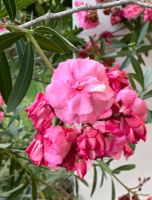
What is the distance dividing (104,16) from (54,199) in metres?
0.68

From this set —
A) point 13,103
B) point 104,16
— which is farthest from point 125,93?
point 104,16

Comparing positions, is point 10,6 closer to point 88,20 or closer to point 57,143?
point 57,143

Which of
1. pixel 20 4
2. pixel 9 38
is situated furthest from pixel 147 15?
pixel 9 38

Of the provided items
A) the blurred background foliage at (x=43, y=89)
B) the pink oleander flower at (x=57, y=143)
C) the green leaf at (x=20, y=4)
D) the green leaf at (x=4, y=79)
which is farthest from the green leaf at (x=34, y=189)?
the pink oleander flower at (x=57, y=143)

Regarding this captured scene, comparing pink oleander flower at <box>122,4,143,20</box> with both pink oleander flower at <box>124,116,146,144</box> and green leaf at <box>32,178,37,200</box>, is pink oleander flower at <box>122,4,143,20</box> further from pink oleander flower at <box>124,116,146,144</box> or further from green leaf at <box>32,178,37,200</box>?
pink oleander flower at <box>124,116,146,144</box>

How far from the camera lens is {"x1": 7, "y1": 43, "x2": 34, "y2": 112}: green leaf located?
2.34ft

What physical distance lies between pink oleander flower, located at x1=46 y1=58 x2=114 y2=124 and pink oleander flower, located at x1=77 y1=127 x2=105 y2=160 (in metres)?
0.03

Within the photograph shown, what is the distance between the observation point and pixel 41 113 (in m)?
0.52

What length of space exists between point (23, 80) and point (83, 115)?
28 cm

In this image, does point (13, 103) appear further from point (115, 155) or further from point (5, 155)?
point (5, 155)

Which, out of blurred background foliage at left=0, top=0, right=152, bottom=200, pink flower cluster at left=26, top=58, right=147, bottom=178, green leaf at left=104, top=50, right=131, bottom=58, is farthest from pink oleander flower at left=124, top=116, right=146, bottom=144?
green leaf at left=104, top=50, right=131, bottom=58

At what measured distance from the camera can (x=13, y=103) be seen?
0.71 meters

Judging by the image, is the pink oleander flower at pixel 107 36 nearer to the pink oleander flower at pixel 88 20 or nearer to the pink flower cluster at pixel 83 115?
the pink oleander flower at pixel 88 20

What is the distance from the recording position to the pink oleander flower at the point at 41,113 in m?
0.52
